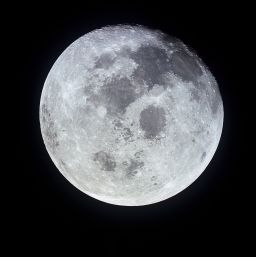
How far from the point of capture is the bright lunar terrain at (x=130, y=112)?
3.22 meters

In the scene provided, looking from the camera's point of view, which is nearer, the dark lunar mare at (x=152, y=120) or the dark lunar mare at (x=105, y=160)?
the dark lunar mare at (x=152, y=120)

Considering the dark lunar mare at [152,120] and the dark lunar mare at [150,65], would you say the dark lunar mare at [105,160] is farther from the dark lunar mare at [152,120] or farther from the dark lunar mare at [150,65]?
the dark lunar mare at [150,65]

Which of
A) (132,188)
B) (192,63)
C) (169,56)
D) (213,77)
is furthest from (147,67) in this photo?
(132,188)

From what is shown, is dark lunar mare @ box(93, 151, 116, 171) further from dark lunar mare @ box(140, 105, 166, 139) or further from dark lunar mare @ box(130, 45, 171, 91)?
dark lunar mare @ box(130, 45, 171, 91)

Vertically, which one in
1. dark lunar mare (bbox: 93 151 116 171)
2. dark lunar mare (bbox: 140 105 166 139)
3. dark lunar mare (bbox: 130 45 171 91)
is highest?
dark lunar mare (bbox: 130 45 171 91)

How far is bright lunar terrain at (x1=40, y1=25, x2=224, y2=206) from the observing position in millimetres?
3225

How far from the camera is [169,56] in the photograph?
11.1ft

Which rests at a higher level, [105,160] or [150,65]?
[150,65]

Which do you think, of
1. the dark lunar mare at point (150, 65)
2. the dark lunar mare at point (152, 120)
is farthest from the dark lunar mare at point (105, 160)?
the dark lunar mare at point (150, 65)

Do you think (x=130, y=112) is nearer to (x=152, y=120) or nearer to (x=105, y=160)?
(x=152, y=120)

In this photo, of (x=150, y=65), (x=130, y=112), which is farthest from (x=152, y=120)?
(x=150, y=65)

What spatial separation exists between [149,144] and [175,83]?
1.84ft

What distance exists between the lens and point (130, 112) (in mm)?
3197

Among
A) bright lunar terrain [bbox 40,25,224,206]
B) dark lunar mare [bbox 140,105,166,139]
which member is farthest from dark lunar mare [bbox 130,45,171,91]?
dark lunar mare [bbox 140,105,166,139]
